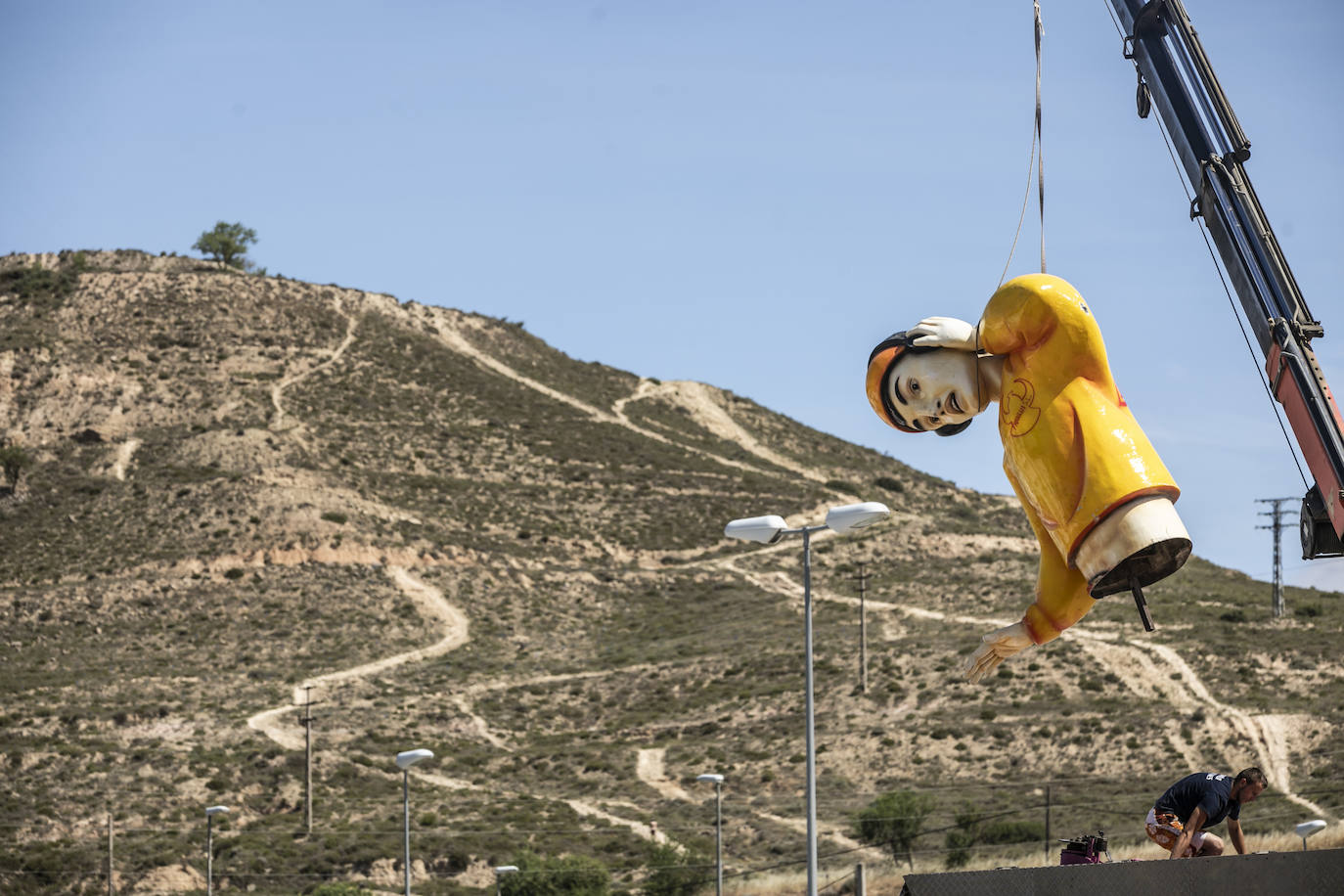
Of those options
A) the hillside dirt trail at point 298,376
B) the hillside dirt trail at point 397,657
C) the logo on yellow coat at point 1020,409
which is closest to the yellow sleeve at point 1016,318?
the logo on yellow coat at point 1020,409

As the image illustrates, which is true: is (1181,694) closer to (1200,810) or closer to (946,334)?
(1200,810)

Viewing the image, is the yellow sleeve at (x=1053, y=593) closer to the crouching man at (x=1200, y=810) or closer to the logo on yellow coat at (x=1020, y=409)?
the logo on yellow coat at (x=1020, y=409)

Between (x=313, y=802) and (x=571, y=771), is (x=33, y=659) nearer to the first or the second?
(x=313, y=802)

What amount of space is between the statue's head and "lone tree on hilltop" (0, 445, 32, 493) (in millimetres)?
100211

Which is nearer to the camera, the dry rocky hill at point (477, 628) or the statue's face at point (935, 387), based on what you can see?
the statue's face at point (935, 387)

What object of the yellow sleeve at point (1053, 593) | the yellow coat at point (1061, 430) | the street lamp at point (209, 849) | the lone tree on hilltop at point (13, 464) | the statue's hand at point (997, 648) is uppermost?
the lone tree on hilltop at point (13, 464)

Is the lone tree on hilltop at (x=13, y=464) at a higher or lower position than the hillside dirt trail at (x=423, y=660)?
higher

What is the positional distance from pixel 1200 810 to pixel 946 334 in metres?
4.00

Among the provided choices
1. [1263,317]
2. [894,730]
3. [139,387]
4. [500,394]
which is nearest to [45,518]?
[139,387]

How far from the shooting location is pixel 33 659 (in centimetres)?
7719

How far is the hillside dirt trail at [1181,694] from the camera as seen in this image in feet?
174

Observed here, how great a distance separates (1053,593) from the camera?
10.4m

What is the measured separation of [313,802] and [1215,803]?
5228cm

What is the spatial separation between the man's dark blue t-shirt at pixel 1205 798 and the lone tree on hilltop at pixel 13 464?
10056 cm
